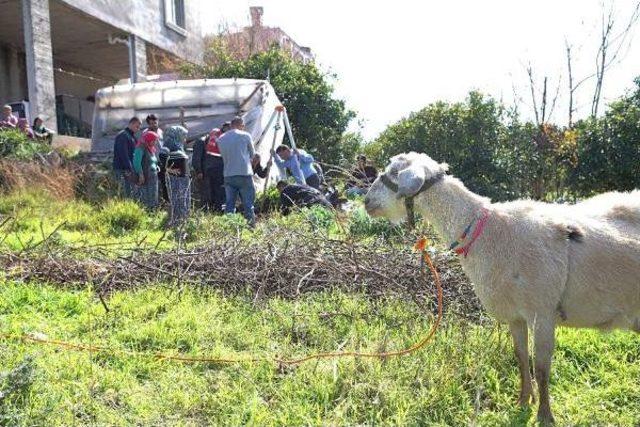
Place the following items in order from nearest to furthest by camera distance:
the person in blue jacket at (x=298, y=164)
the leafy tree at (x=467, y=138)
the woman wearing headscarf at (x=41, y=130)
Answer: the person in blue jacket at (x=298, y=164), the woman wearing headscarf at (x=41, y=130), the leafy tree at (x=467, y=138)

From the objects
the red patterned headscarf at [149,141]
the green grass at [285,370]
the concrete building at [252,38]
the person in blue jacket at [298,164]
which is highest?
the concrete building at [252,38]

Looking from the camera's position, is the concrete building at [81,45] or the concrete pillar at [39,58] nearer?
the concrete pillar at [39,58]

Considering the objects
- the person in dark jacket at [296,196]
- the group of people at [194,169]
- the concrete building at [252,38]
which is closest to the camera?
the group of people at [194,169]

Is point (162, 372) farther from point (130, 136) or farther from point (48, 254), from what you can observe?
point (130, 136)

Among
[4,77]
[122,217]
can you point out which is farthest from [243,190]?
[4,77]

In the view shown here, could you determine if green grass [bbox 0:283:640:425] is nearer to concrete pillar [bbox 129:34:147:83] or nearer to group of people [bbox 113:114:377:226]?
group of people [bbox 113:114:377:226]

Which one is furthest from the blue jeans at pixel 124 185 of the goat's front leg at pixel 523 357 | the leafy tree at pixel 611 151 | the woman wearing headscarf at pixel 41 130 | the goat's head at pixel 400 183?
the leafy tree at pixel 611 151

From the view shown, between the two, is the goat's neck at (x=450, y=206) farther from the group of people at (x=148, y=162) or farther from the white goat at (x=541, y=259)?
the group of people at (x=148, y=162)

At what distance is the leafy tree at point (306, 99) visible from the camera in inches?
699

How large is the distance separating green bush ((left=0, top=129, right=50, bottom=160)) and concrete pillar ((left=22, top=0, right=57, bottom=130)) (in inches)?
146

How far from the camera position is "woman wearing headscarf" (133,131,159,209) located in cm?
950

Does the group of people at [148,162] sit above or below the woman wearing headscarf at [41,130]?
below

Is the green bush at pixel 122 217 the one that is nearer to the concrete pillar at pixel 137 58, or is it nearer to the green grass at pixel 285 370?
the green grass at pixel 285 370

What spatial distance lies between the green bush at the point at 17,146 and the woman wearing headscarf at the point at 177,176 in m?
3.00
